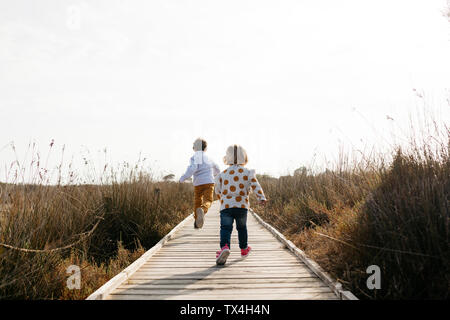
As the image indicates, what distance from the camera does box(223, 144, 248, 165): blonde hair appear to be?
483 cm

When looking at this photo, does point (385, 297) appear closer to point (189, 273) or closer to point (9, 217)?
point (189, 273)

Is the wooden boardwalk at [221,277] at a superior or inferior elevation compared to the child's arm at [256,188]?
inferior

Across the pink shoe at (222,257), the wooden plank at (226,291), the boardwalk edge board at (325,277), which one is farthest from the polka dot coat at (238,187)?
the wooden plank at (226,291)

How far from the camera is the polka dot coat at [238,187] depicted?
469 centimetres

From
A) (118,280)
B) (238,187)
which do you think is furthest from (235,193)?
(118,280)

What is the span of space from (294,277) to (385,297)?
1.05 m

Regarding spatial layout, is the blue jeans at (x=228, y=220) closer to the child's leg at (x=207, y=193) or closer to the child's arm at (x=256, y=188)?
the child's arm at (x=256, y=188)

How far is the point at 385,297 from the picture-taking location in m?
3.05

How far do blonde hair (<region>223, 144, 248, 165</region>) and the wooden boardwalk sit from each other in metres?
1.37

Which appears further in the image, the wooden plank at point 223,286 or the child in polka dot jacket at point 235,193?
the child in polka dot jacket at point 235,193

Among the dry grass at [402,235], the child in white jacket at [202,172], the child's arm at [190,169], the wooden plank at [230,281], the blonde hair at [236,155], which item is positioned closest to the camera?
the dry grass at [402,235]

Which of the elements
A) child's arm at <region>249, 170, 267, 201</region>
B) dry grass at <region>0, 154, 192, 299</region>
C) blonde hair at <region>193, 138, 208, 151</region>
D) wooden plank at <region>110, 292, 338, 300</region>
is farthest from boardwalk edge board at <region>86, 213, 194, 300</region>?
blonde hair at <region>193, 138, 208, 151</region>

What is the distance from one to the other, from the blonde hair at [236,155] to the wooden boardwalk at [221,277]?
53.9 inches
